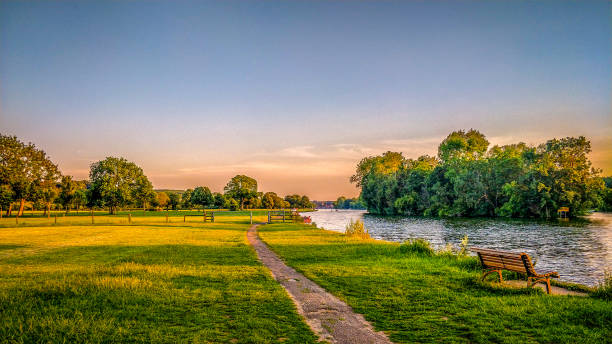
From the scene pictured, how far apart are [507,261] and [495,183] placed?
7469cm

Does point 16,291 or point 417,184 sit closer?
point 16,291

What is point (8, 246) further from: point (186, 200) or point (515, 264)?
point (186, 200)

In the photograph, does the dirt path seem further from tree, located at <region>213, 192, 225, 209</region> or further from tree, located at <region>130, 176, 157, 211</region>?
tree, located at <region>213, 192, 225, 209</region>

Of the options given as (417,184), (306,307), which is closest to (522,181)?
(417,184)

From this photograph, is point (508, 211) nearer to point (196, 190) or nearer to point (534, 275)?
point (534, 275)

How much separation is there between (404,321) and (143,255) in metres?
13.3

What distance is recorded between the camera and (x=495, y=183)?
74.9 m

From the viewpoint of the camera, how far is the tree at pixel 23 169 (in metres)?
50.4

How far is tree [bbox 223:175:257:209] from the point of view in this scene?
12275 centimetres

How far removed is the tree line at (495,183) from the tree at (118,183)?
6411cm

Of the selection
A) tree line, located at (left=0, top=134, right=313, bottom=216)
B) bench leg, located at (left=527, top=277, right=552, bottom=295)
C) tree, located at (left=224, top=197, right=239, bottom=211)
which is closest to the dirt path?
bench leg, located at (left=527, top=277, right=552, bottom=295)

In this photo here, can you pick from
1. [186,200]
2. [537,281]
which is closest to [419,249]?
[537,281]

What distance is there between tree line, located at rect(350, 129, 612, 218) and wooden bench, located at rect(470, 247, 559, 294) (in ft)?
208

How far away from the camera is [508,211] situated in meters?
68.4
